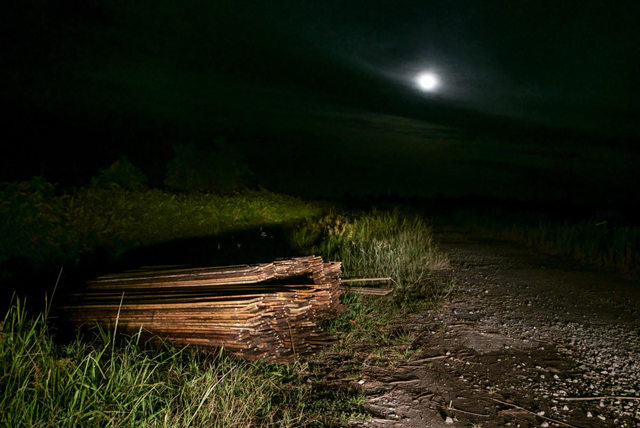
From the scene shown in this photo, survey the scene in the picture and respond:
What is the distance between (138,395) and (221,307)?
35.0 inches

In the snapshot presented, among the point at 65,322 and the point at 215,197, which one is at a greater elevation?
the point at 215,197

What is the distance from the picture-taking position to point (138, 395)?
7.72 ft

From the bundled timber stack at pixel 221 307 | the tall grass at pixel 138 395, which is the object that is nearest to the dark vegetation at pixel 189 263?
the tall grass at pixel 138 395

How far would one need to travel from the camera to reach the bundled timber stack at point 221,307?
3.12m

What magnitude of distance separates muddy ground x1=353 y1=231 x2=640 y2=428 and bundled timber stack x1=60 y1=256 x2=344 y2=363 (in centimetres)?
79

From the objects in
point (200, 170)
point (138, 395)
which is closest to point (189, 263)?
point (138, 395)

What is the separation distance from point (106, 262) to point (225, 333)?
416cm

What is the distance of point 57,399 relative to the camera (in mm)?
2172

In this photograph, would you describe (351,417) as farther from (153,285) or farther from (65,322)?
(65,322)

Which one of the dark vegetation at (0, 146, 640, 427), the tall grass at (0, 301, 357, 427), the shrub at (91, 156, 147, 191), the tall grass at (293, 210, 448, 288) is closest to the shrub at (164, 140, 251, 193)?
the dark vegetation at (0, 146, 640, 427)

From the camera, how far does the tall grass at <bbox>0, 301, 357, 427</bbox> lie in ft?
6.83

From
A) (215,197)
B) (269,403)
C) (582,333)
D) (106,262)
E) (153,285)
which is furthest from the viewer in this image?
(215,197)

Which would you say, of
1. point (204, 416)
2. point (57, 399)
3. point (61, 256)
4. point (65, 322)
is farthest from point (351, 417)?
point (61, 256)

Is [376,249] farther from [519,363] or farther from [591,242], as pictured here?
[591,242]
